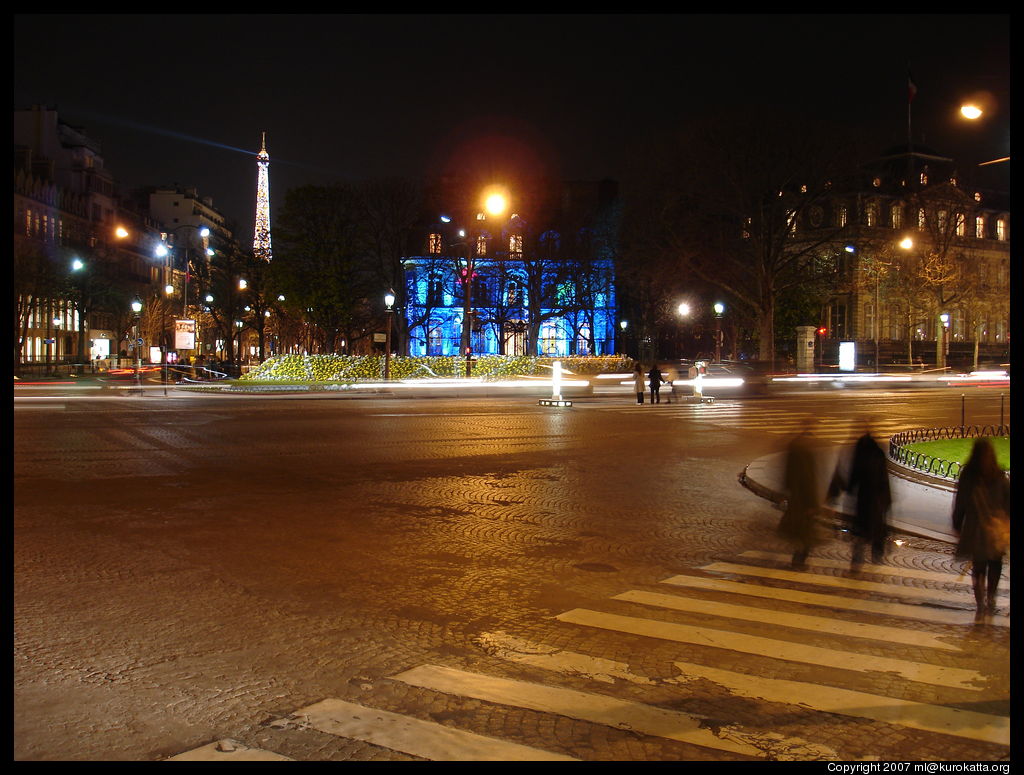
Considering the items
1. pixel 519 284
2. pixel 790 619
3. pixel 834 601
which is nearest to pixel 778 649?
pixel 790 619

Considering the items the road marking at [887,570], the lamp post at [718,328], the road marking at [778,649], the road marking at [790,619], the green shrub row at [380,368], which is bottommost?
the road marking at [887,570]

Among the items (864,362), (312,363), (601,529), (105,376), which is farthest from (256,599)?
(864,362)

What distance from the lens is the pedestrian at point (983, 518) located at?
7.17m

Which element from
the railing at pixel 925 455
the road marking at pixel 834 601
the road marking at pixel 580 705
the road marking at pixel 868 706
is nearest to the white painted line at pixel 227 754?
the road marking at pixel 580 705

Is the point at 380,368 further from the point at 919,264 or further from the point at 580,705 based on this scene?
the point at 580,705

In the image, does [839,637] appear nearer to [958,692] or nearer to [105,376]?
[958,692]

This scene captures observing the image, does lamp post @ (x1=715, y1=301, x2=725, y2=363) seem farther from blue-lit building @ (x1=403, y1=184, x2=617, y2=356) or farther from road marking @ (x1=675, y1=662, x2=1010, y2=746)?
road marking @ (x1=675, y1=662, x2=1010, y2=746)

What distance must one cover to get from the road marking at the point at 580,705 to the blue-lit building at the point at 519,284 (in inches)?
2014

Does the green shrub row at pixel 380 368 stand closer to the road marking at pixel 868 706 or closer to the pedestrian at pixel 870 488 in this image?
the pedestrian at pixel 870 488

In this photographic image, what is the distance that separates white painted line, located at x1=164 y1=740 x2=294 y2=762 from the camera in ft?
14.7

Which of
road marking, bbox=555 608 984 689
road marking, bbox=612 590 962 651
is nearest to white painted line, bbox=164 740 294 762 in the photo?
road marking, bbox=555 608 984 689

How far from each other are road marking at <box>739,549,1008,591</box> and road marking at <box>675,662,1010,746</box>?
3433 millimetres

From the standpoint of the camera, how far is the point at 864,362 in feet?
251
